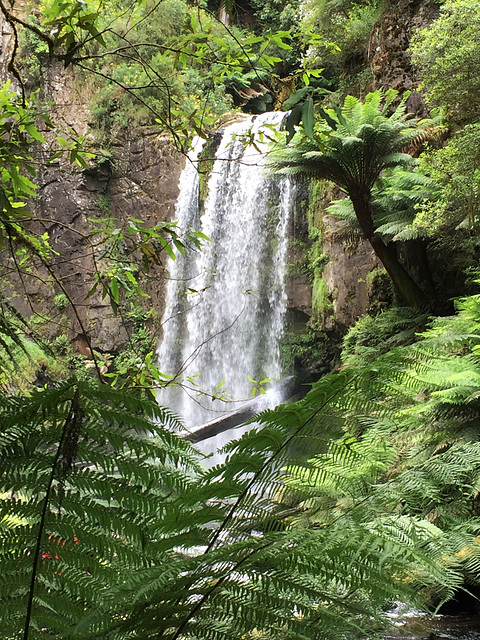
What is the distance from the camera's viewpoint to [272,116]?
36.0 feet

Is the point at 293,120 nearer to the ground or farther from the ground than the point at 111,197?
nearer to the ground

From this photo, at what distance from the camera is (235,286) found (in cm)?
1085

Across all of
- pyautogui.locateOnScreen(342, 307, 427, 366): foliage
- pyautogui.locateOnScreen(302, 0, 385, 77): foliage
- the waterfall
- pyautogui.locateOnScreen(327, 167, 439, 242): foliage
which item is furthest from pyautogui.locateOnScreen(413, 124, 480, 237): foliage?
the waterfall

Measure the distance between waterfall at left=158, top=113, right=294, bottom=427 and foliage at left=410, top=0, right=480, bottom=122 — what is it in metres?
5.86

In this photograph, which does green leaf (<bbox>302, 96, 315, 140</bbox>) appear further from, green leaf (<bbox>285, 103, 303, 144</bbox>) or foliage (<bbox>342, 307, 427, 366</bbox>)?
foliage (<bbox>342, 307, 427, 366</bbox>)

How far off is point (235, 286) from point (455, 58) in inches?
278

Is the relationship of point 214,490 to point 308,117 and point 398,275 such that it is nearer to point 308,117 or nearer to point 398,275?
point 308,117

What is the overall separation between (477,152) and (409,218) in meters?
1.21

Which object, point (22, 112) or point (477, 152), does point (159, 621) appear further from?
point (477, 152)

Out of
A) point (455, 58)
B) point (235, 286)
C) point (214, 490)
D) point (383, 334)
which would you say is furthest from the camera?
point (235, 286)

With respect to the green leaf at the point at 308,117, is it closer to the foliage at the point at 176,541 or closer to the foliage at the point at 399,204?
the foliage at the point at 176,541

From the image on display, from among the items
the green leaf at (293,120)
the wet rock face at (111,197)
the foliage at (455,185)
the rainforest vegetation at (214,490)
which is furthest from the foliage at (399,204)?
the wet rock face at (111,197)

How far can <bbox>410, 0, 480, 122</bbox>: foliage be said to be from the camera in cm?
416

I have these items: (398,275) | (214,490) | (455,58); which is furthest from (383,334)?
(214,490)
